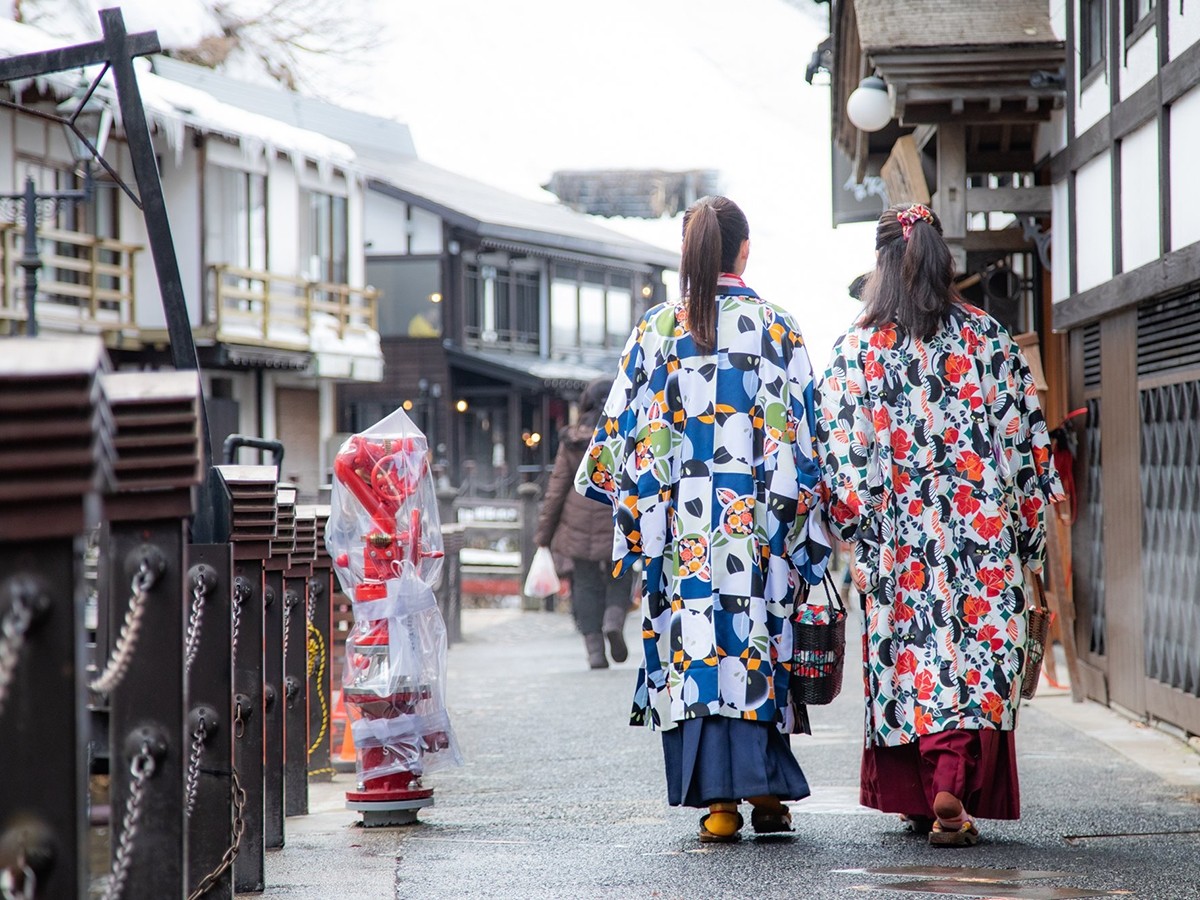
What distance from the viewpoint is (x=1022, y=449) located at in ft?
17.4

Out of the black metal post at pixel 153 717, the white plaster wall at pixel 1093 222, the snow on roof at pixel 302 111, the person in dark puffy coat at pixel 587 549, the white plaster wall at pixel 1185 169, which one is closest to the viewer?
the black metal post at pixel 153 717

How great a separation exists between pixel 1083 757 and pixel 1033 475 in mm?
2042

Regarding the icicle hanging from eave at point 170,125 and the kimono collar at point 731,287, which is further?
the icicle hanging from eave at point 170,125

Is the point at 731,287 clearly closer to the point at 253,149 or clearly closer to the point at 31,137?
the point at 31,137

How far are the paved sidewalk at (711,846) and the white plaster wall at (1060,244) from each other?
8.89 feet

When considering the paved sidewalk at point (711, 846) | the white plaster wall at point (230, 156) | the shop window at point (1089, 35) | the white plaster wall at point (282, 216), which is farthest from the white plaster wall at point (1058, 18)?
the white plaster wall at point (282, 216)

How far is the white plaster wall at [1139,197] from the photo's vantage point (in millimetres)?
7582

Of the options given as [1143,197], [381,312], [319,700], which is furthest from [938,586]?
[381,312]

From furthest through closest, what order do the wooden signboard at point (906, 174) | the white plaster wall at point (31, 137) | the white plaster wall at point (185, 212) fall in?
the white plaster wall at point (185, 212) < the white plaster wall at point (31, 137) < the wooden signboard at point (906, 174)

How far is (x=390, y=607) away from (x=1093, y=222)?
527 cm

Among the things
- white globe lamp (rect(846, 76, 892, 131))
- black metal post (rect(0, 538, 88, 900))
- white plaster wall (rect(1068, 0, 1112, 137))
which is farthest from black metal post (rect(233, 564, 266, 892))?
white globe lamp (rect(846, 76, 892, 131))

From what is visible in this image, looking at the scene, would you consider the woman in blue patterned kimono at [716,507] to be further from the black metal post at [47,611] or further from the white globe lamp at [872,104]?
the white globe lamp at [872,104]

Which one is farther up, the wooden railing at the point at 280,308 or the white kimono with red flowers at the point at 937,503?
the wooden railing at the point at 280,308

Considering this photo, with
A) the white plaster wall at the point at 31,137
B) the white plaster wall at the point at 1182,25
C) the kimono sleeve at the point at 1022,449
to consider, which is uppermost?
the white plaster wall at the point at 31,137
